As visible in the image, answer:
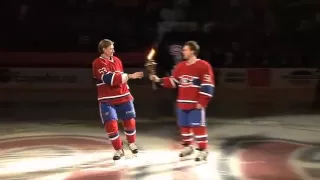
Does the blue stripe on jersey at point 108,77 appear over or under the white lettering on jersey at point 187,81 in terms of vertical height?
over

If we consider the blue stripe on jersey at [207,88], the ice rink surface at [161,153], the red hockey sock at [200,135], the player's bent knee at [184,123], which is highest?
the blue stripe on jersey at [207,88]

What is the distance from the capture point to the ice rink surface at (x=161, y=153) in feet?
14.0

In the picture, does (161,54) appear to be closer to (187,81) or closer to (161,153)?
(161,153)

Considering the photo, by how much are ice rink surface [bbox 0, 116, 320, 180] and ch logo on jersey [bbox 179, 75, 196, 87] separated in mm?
739

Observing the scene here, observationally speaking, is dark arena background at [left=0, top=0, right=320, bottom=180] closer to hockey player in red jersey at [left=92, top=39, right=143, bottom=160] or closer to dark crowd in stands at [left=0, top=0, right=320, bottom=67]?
dark crowd in stands at [left=0, top=0, right=320, bottom=67]


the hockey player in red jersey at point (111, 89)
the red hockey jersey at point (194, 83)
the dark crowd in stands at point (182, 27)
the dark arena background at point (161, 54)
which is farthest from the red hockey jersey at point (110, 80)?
the dark crowd in stands at point (182, 27)

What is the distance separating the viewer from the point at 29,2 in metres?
9.91

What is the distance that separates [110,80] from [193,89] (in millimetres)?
772

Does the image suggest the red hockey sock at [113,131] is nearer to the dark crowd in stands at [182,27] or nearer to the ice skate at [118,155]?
the ice skate at [118,155]

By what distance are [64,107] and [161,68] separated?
77.8 inches

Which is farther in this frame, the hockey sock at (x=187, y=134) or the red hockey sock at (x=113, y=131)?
the hockey sock at (x=187, y=134)

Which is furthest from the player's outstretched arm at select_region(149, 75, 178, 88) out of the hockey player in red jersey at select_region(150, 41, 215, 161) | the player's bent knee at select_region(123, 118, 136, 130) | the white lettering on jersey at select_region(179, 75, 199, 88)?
the player's bent knee at select_region(123, 118, 136, 130)

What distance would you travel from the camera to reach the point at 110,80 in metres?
4.34

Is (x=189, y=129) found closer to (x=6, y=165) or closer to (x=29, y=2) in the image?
(x=6, y=165)
